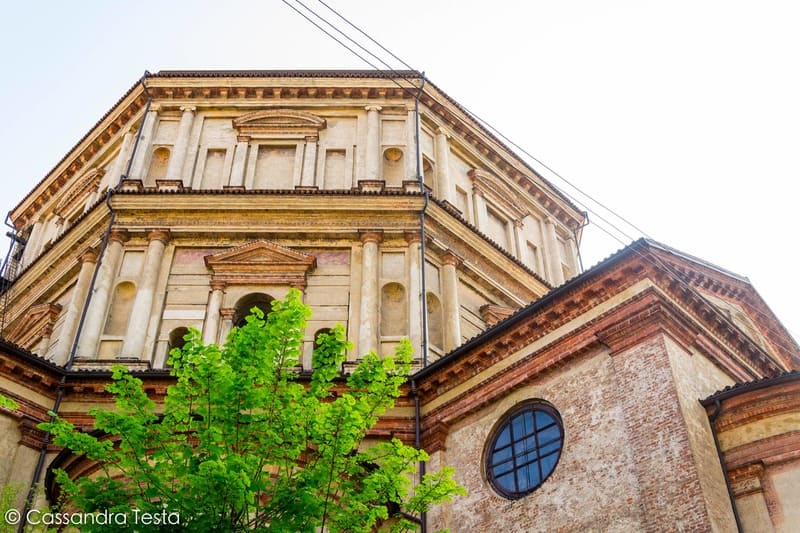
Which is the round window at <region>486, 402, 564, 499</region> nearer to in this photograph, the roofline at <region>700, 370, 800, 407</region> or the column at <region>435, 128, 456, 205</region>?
the roofline at <region>700, 370, 800, 407</region>

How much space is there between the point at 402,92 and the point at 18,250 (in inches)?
571

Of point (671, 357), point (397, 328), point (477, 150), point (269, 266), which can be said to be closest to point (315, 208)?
point (269, 266)

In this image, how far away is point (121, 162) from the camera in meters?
24.5

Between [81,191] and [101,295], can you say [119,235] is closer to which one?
[101,295]

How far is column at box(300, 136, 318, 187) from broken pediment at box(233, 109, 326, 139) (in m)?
0.30

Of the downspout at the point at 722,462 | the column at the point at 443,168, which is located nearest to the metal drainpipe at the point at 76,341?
the column at the point at 443,168

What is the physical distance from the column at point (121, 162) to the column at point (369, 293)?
7.79 meters

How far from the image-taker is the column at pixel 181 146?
23250 millimetres

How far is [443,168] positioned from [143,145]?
8974 millimetres

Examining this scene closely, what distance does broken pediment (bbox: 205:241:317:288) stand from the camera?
68.0 feet

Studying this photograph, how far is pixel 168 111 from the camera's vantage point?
2517 cm

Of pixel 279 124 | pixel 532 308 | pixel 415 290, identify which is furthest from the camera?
pixel 279 124

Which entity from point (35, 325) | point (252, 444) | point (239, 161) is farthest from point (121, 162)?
point (252, 444)

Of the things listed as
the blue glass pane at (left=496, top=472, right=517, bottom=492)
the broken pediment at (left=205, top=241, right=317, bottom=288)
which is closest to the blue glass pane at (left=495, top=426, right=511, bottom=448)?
the blue glass pane at (left=496, top=472, right=517, bottom=492)
